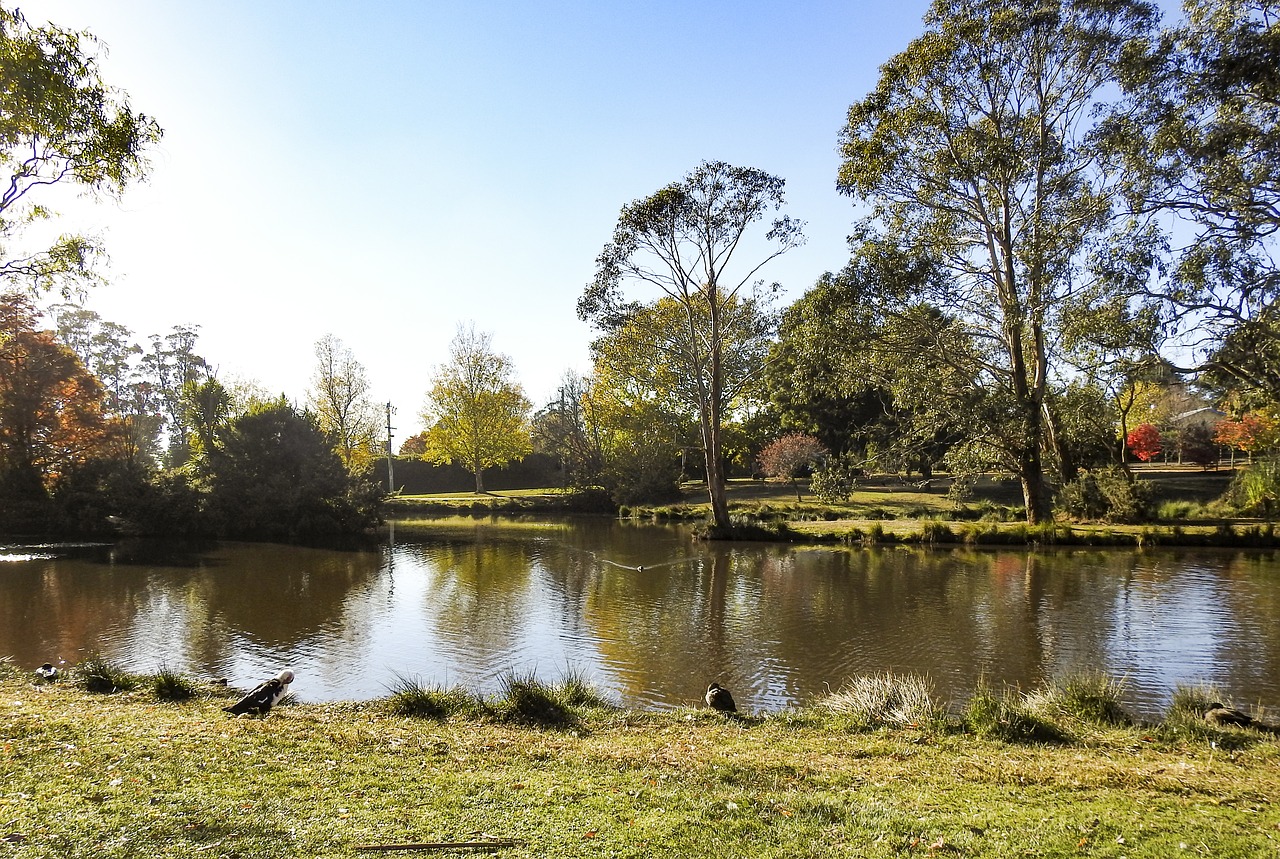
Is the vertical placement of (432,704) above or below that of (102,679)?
below

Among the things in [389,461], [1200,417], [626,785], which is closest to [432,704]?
[626,785]

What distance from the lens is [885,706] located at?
8.72 meters

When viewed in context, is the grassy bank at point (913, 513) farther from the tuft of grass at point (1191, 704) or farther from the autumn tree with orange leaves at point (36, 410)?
the autumn tree with orange leaves at point (36, 410)

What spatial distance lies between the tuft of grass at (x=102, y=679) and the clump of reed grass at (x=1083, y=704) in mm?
11460

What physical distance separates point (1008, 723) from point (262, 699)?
28.1 feet

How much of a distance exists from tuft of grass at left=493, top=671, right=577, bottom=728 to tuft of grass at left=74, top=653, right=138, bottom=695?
17.5 ft

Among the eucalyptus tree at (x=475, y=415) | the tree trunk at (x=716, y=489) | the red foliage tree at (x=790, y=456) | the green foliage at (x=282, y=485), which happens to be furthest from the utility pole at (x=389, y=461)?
the tree trunk at (x=716, y=489)

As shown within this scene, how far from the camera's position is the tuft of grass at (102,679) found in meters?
9.99

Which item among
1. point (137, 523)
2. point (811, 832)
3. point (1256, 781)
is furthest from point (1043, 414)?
point (137, 523)

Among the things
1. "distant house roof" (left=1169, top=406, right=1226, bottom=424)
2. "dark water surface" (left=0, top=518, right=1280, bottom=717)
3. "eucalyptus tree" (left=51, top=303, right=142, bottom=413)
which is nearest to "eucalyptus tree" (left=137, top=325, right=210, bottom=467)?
"eucalyptus tree" (left=51, top=303, right=142, bottom=413)

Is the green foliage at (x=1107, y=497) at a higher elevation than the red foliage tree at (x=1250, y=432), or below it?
below

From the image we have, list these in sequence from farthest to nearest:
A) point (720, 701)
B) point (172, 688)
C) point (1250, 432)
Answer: point (1250, 432) → point (172, 688) → point (720, 701)

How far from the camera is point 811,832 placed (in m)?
4.90

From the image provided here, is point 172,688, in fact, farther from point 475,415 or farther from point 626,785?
point 475,415
